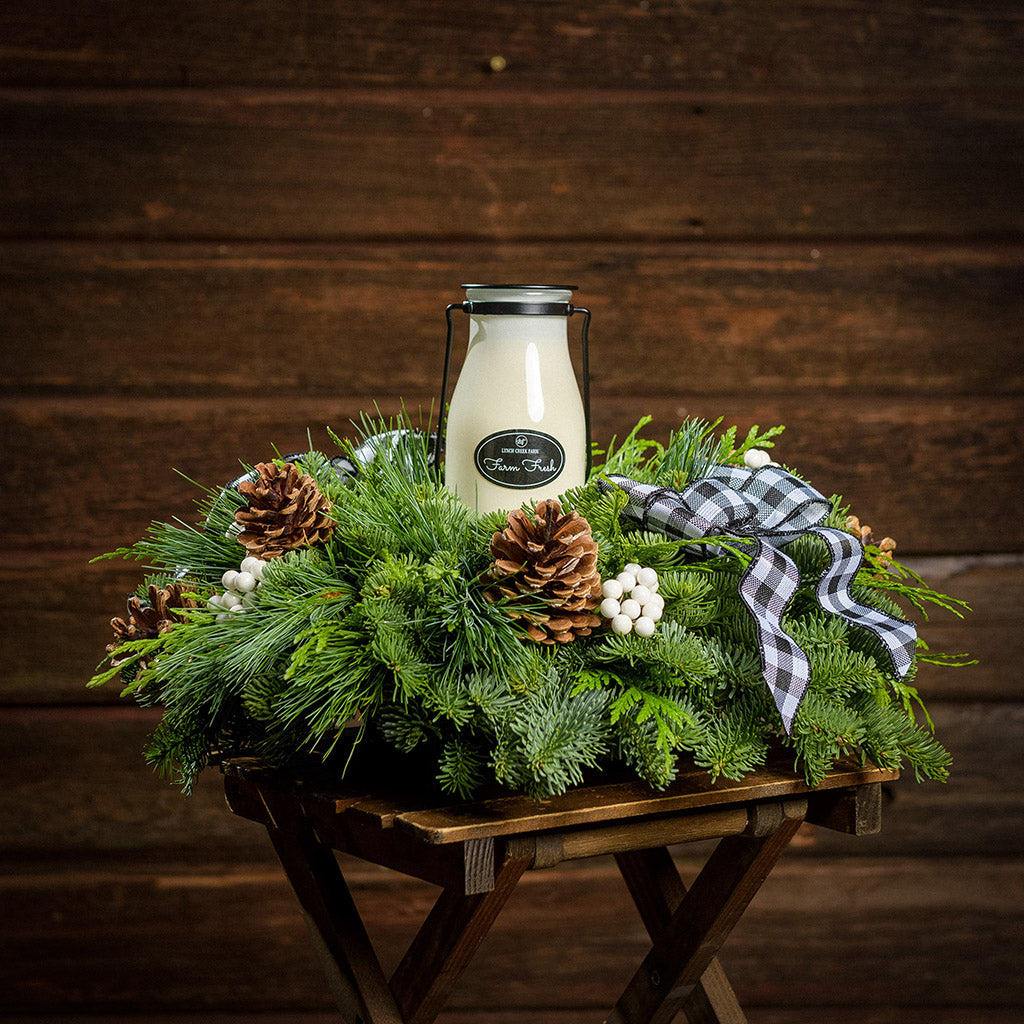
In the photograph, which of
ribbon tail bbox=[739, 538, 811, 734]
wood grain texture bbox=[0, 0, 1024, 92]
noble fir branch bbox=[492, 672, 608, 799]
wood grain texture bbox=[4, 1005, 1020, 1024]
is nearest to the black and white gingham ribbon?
ribbon tail bbox=[739, 538, 811, 734]

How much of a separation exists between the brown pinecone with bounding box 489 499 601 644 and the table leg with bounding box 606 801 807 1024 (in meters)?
0.20

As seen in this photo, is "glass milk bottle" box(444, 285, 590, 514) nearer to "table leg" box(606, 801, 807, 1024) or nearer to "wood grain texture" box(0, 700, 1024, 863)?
"table leg" box(606, 801, 807, 1024)

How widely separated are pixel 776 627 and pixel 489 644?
0.17 m

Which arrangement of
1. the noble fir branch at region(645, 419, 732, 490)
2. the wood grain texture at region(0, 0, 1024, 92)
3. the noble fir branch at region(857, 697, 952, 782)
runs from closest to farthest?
the noble fir branch at region(857, 697, 952, 782), the noble fir branch at region(645, 419, 732, 490), the wood grain texture at region(0, 0, 1024, 92)

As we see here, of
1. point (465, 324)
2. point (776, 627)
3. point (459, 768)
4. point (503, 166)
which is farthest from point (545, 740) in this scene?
point (503, 166)

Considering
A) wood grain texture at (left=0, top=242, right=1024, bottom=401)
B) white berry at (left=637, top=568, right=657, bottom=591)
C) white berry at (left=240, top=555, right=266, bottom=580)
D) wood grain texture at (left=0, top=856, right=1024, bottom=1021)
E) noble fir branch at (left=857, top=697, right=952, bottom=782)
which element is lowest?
wood grain texture at (left=0, top=856, right=1024, bottom=1021)

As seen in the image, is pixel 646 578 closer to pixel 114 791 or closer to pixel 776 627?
pixel 776 627

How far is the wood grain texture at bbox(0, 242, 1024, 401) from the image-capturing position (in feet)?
4.36

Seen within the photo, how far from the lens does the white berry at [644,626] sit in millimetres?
646

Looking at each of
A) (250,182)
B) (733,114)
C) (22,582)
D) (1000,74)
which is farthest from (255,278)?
(1000,74)

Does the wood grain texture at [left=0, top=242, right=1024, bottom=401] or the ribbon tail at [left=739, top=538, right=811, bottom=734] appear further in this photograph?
the wood grain texture at [left=0, top=242, right=1024, bottom=401]

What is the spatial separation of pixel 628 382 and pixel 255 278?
1.52 feet

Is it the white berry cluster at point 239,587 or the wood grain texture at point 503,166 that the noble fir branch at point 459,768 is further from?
the wood grain texture at point 503,166

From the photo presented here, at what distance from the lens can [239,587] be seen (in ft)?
2.25
